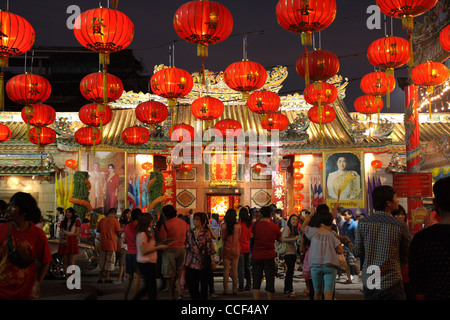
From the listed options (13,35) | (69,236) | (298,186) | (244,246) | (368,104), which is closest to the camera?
(13,35)

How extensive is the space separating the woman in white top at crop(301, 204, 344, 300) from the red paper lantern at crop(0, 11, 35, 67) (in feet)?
17.0

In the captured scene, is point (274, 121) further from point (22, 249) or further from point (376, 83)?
point (22, 249)

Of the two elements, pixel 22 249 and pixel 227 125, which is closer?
pixel 22 249

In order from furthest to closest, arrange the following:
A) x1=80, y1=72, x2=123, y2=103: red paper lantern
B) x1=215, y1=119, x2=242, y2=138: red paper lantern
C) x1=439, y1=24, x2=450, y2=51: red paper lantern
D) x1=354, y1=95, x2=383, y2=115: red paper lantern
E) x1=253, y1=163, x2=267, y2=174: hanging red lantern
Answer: x1=253, y1=163, x2=267, y2=174: hanging red lantern < x1=215, y1=119, x2=242, y2=138: red paper lantern < x1=354, y1=95, x2=383, y2=115: red paper lantern < x1=80, y1=72, x2=123, y2=103: red paper lantern < x1=439, y1=24, x2=450, y2=51: red paper lantern

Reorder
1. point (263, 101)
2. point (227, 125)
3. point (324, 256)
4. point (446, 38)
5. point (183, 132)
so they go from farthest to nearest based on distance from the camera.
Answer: point (183, 132), point (227, 125), point (263, 101), point (446, 38), point (324, 256)

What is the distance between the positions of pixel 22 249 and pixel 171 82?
21.8 feet

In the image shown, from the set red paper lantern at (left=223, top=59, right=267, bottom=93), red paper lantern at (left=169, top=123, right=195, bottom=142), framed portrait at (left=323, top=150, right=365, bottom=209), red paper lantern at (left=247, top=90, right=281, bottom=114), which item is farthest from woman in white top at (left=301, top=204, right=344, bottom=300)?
framed portrait at (left=323, top=150, right=365, bottom=209)

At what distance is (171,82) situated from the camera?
9.66m

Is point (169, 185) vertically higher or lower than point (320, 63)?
lower

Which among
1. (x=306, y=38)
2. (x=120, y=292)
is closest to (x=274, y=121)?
(x=306, y=38)

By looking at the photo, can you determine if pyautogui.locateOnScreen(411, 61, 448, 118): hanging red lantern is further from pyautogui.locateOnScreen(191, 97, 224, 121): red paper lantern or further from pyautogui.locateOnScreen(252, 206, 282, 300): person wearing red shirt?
pyautogui.locateOnScreen(191, 97, 224, 121): red paper lantern

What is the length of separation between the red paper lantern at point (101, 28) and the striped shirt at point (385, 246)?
5018 millimetres

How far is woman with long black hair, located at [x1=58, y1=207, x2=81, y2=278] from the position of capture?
28.1 feet

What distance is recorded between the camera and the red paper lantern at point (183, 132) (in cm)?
1481
